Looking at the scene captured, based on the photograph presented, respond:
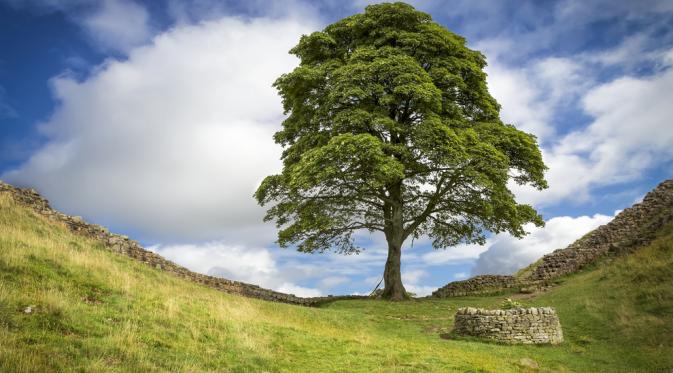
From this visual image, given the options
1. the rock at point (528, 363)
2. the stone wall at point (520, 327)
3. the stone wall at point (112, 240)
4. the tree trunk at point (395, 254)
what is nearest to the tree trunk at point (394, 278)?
the tree trunk at point (395, 254)

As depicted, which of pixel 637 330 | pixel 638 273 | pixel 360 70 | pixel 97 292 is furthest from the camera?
pixel 360 70

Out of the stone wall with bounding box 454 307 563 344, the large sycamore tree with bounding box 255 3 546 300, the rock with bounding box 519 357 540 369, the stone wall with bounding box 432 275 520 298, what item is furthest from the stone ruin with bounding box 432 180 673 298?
the rock with bounding box 519 357 540 369

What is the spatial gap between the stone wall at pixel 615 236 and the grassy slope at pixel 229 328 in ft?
26.8

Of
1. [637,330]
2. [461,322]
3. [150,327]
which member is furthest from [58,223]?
[637,330]

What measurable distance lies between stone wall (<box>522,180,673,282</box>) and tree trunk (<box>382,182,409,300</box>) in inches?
456

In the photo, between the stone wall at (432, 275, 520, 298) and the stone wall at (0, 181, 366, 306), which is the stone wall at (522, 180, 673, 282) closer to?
the stone wall at (432, 275, 520, 298)

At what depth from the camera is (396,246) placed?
27688mm

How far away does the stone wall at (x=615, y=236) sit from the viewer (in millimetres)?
31281

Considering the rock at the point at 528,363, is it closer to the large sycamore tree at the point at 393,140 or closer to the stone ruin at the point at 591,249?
the large sycamore tree at the point at 393,140

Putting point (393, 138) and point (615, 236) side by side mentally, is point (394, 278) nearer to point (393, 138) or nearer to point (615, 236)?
point (393, 138)

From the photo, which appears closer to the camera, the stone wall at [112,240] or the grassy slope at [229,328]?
the grassy slope at [229,328]

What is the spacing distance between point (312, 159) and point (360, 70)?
5367 millimetres

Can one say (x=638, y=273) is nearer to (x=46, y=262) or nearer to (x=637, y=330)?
(x=637, y=330)

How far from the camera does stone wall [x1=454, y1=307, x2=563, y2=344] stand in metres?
17.7
